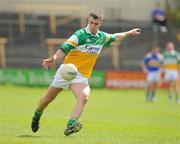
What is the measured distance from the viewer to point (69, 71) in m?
12.4

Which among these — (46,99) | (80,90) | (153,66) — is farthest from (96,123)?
Result: (153,66)

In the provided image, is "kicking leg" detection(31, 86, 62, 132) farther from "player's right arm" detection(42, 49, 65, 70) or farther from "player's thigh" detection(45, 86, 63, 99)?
"player's right arm" detection(42, 49, 65, 70)

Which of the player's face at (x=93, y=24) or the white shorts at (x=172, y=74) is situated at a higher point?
the player's face at (x=93, y=24)

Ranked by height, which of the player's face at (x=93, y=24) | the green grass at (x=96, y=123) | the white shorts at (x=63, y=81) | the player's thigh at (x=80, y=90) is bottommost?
the green grass at (x=96, y=123)

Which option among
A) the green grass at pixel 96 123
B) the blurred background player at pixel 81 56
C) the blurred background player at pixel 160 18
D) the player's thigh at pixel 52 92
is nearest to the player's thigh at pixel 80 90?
the blurred background player at pixel 81 56

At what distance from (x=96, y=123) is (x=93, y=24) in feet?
14.5

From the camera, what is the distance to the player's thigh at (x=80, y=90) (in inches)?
500

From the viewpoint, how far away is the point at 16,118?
17.7 meters

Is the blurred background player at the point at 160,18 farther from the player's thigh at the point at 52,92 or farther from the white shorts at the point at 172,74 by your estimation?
the player's thigh at the point at 52,92

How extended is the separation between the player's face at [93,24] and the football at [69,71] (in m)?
0.84

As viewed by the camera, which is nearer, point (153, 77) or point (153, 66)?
point (153, 77)

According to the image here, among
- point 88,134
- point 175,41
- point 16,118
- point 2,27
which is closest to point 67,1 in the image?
point 2,27

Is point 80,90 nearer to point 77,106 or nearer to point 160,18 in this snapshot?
point 77,106

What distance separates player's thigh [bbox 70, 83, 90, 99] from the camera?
12711mm
